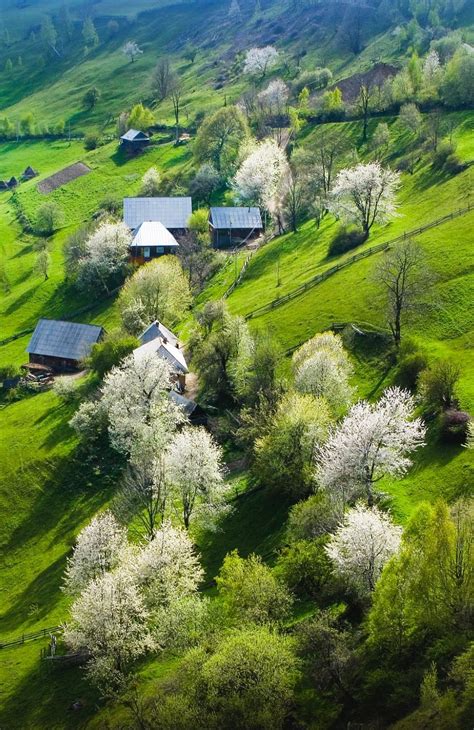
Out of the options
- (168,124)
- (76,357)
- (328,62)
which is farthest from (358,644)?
(328,62)

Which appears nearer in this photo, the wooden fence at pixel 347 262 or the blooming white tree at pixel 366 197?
the wooden fence at pixel 347 262

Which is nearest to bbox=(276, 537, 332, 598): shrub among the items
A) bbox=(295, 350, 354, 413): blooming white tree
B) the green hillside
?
the green hillside

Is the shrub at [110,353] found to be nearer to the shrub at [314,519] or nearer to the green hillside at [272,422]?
the green hillside at [272,422]

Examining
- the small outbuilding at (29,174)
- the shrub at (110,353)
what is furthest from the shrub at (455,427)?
the small outbuilding at (29,174)

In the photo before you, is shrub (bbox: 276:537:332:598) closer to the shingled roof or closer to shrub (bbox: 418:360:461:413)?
shrub (bbox: 418:360:461:413)

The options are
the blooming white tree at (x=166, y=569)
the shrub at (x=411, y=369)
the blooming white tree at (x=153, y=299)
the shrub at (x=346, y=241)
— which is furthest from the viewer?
the shrub at (x=346, y=241)

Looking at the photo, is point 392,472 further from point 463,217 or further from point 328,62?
point 328,62

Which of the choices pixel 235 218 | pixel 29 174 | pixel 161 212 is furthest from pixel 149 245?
pixel 29 174
